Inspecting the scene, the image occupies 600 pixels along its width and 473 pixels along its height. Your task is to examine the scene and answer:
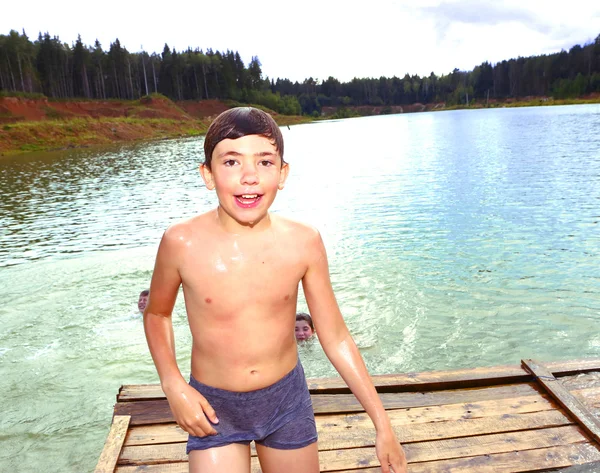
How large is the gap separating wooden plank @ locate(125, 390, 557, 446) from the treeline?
73.5 metres

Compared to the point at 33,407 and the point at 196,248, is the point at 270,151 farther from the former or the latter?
the point at 33,407

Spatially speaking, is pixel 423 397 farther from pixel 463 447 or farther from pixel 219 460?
pixel 219 460

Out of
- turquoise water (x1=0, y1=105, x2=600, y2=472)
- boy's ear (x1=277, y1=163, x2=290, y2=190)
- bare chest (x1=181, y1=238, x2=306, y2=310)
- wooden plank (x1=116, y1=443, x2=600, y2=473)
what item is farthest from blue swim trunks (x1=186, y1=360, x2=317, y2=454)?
turquoise water (x1=0, y1=105, x2=600, y2=472)

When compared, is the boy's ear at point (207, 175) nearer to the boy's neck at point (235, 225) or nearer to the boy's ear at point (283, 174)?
the boy's neck at point (235, 225)

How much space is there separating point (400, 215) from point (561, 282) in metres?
6.61

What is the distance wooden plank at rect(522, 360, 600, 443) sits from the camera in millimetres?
3355

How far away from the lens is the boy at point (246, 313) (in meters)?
2.03

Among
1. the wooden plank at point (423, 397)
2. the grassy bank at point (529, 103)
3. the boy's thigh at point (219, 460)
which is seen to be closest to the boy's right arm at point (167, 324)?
the boy's thigh at point (219, 460)

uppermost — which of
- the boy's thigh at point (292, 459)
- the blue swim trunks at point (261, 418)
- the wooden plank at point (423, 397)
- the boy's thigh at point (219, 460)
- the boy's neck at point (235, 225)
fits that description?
the boy's neck at point (235, 225)

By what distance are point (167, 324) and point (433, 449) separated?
204 cm

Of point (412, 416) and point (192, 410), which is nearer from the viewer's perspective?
point (192, 410)

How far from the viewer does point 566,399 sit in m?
3.70

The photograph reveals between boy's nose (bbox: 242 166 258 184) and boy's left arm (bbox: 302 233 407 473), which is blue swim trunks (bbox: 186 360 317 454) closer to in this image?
boy's left arm (bbox: 302 233 407 473)

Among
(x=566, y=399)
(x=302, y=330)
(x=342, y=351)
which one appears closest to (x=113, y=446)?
(x=342, y=351)
